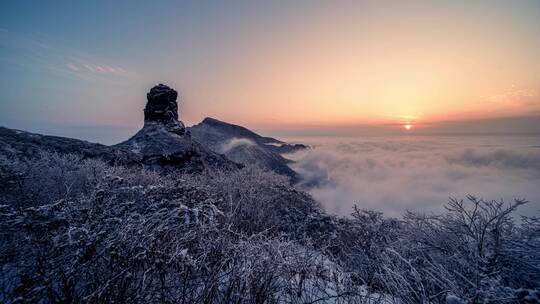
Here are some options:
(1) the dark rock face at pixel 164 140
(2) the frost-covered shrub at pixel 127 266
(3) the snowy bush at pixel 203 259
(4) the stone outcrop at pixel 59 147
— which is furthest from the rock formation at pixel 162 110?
(2) the frost-covered shrub at pixel 127 266

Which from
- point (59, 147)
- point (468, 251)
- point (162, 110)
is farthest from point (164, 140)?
point (468, 251)

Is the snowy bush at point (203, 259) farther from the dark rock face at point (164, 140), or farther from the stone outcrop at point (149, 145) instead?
the dark rock face at point (164, 140)

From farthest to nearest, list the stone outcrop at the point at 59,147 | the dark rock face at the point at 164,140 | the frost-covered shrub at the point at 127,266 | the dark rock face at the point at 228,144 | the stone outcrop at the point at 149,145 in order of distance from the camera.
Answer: the dark rock face at the point at 228,144, the dark rock face at the point at 164,140, the stone outcrop at the point at 149,145, the stone outcrop at the point at 59,147, the frost-covered shrub at the point at 127,266

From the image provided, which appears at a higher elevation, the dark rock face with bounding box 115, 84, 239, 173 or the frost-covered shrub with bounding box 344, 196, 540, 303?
the dark rock face with bounding box 115, 84, 239, 173

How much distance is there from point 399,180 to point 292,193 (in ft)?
313

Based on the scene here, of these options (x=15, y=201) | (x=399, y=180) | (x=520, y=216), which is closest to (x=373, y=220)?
(x=520, y=216)

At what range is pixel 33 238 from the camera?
2.77 metres

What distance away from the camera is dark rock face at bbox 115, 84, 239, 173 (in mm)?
12906

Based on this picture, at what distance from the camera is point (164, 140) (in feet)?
46.6

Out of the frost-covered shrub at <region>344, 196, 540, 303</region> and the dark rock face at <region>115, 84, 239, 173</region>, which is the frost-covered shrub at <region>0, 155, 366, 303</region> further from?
the dark rock face at <region>115, 84, 239, 173</region>

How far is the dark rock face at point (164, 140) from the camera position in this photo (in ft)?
42.3

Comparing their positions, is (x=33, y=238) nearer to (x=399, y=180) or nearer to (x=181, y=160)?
(x=181, y=160)

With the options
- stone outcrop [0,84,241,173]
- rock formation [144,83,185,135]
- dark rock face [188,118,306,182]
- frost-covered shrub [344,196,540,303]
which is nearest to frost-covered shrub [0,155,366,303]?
frost-covered shrub [344,196,540,303]

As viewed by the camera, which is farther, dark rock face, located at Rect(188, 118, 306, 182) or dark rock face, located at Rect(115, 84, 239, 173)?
dark rock face, located at Rect(188, 118, 306, 182)
